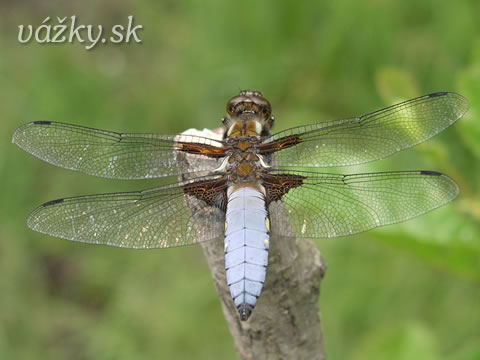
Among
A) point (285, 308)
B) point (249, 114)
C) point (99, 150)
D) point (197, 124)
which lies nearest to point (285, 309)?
point (285, 308)

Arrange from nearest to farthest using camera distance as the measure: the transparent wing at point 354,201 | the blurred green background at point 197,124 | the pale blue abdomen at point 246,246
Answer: the pale blue abdomen at point 246,246, the transparent wing at point 354,201, the blurred green background at point 197,124

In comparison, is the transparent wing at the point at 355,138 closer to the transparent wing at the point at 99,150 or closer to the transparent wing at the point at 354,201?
the transparent wing at the point at 354,201

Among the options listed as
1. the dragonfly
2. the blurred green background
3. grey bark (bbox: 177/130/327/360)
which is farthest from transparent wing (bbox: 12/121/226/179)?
the blurred green background

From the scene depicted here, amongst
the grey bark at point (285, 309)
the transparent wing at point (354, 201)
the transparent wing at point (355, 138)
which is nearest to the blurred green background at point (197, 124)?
the transparent wing at point (355, 138)

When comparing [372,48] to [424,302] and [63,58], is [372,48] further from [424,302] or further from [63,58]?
[63,58]

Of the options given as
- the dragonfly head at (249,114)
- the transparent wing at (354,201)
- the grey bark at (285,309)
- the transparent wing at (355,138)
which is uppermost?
the dragonfly head at (249,114)

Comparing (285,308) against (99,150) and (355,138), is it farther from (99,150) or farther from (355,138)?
(99,150)

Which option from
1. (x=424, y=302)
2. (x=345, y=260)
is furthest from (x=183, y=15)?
(x=424, y=302)
